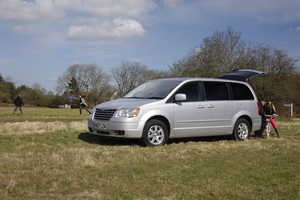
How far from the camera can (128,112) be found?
867 centimetres

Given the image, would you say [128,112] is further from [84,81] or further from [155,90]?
[84,81]

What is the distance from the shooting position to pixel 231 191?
4.69m

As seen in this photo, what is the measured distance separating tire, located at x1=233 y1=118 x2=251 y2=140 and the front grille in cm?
380

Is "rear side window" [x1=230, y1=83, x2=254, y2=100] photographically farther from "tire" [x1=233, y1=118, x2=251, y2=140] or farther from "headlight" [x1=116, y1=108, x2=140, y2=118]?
"headlight" [x1=116, y1=108, x2=140, y2=118]

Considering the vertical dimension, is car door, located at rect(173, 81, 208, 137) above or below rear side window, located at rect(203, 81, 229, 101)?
below

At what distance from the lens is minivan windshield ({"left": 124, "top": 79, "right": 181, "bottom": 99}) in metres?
9.52

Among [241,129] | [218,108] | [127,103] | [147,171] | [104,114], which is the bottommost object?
[147,171]

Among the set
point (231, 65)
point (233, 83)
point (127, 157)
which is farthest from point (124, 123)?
point (231, 65)

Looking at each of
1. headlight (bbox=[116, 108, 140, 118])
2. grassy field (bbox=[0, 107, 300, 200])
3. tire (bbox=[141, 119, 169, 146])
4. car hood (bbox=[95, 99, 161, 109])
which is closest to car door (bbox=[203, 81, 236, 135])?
grassy field (bbox=[0, 107, 300, 200])

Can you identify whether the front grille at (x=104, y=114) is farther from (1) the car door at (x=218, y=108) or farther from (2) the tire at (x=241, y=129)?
(2) the tire at (x=241, y=129)

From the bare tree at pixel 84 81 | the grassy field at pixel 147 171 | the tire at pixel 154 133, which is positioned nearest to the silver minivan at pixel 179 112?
the tire at pixel 154 133

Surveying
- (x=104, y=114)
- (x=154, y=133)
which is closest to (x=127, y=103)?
(x=104, y=114)

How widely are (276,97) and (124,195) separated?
37060 mm

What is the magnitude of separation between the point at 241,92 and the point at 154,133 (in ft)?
11.4
